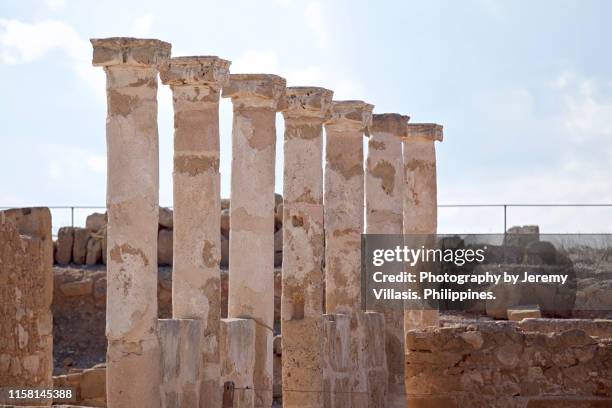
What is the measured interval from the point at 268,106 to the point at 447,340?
4491 mm

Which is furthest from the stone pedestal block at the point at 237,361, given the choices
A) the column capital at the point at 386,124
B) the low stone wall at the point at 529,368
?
the column capital at the point at 386,124

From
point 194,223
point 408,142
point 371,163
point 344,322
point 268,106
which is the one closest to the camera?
point 194,223

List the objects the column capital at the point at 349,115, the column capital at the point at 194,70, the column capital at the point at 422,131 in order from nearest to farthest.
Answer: the column capital at the point at 194,70, the column capital at the point at 349,115, the column capital at the point at 422,131

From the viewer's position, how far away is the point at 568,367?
18.7 meters

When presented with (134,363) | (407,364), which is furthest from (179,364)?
(407,364)

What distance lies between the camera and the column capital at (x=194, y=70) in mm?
15000

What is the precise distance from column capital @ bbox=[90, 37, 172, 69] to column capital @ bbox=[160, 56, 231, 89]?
116cm

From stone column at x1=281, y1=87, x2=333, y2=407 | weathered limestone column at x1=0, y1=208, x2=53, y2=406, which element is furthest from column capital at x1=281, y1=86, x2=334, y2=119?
weathered limestone column at x1=0, y1=208, x2=53, y2=406

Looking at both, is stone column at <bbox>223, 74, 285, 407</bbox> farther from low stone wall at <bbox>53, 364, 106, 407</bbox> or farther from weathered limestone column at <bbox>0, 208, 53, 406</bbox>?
low stone wall at <bbox>53, 364, 106, 407</bbox>

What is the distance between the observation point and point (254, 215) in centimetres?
1644

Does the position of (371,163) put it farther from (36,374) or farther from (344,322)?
(36,374)

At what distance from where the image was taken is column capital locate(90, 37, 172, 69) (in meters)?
13.7

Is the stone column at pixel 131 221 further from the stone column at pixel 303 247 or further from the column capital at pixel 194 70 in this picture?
the stone column at pixel 303 247

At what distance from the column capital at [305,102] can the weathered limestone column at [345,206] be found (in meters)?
1.03
